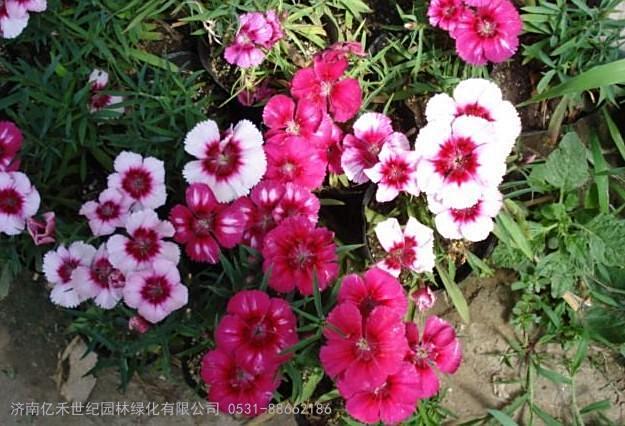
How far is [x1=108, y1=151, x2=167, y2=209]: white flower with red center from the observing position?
74.2 inches

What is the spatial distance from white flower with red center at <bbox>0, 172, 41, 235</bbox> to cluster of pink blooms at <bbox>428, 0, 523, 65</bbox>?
4.20 ft

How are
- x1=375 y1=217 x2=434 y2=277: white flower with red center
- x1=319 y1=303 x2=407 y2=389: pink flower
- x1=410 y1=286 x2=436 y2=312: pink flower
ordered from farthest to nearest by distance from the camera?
x1=410 y1=286 x2=436 y2=312: pink flower
x1=375 y1=217 x2=434 y2=277: white flower with red center
x1=319 y1=303 x2=407 y2=389: pink flower

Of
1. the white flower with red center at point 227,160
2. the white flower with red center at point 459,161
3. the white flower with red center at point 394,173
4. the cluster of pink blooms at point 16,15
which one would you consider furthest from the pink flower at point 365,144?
the cluster of pink blooms at point 16,15

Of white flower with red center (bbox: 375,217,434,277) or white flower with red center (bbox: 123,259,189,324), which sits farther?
white flower with red center (bbox: 375,217,434,277)

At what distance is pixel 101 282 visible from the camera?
5.96 feet

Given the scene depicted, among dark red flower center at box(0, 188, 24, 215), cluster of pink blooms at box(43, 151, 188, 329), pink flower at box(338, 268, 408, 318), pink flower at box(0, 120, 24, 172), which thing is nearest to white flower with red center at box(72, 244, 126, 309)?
cluster of pink blooms at box(43, 151, 188, 329)

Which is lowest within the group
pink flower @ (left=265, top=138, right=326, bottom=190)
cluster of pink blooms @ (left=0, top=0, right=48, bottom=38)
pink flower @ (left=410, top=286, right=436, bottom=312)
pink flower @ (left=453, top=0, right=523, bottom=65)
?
pink flower @ (left=410, top=286, right=436, bottom=312)

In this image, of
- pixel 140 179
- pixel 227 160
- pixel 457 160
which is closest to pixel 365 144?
pixel 457 160

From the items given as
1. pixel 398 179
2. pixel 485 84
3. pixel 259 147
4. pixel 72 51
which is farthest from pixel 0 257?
pixel 485 84

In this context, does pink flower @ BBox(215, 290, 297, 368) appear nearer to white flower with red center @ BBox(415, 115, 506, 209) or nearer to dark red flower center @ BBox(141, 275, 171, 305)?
dark red flower center @ BBox(141, 275, 171, 305)

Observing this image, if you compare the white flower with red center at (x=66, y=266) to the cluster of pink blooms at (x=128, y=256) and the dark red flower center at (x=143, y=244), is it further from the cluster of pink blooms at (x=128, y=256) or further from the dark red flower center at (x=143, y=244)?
the dark red flower center at (x=143, y=244)

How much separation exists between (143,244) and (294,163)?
1.50 feet

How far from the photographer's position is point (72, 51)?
7.17 feet

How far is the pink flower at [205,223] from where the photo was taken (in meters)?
1.83
